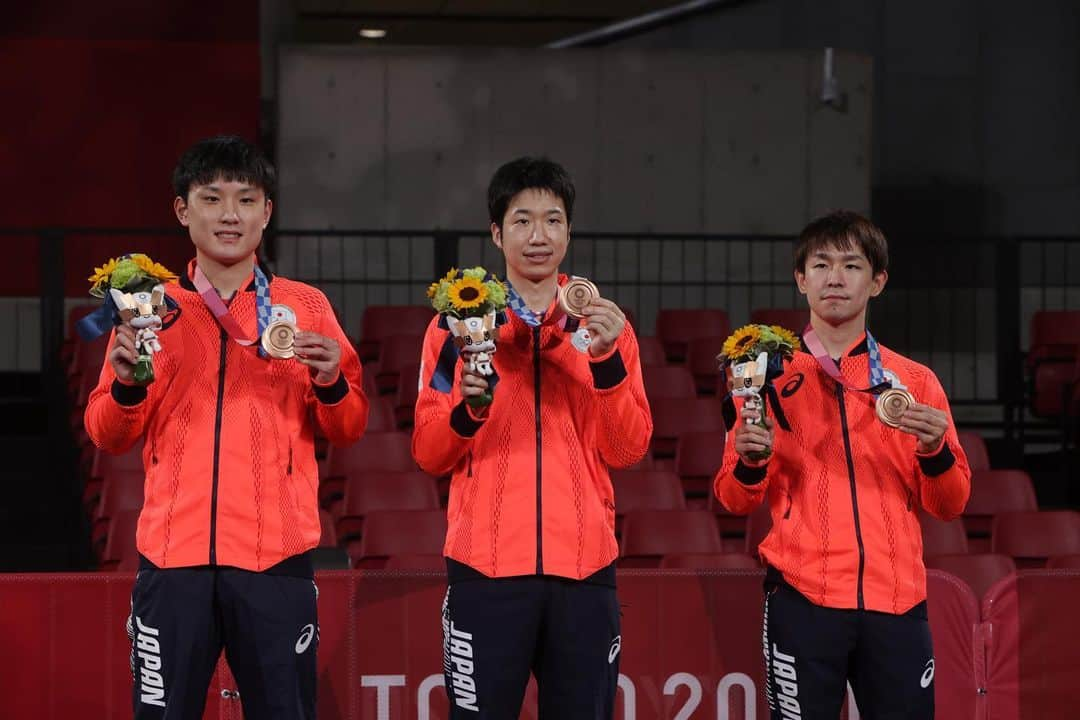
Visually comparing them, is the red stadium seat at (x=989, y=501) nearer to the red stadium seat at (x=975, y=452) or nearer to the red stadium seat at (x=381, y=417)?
the red stadium seat at (x=975, y=452)

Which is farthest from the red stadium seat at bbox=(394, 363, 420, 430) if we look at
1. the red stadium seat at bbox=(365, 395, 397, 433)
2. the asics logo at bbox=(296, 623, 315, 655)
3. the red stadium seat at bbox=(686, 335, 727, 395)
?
the asics logo at bbox=(296, 623, 315, 655)

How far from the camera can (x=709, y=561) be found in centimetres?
619

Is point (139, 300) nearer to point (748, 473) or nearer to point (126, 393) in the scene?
point (126, 393)

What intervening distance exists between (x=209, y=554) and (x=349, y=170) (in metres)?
8.08

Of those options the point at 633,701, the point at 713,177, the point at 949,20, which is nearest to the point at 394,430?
the point at 633,701

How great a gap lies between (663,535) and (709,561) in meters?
0.71

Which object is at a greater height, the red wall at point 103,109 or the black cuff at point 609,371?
the red wall at point 103,109

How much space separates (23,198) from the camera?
11.6m

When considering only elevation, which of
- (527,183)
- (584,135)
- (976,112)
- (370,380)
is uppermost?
(976,112)

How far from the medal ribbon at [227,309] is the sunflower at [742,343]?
1113 millimetres

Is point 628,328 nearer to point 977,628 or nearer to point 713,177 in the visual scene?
point 977,628

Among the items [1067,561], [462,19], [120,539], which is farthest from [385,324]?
[462,19]

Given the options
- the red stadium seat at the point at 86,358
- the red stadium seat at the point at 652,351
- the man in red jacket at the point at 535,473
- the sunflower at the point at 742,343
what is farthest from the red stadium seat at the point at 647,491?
the man in red jacket at the point at 535,473

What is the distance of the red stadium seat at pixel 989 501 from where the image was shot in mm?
7719
